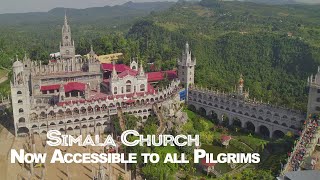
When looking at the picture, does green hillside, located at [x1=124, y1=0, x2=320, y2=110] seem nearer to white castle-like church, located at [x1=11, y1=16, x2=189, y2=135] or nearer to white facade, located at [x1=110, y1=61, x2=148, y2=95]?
white facade, located at [x1=110, y1=61, x2=148, y2=95]

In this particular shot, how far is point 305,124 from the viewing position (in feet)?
176

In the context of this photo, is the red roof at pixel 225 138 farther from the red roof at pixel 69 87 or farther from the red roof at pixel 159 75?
the red roof at pixel 69 87

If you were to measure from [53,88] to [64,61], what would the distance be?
6102 mm

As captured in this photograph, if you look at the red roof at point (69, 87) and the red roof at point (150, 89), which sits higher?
the red roof at point (69, 87)

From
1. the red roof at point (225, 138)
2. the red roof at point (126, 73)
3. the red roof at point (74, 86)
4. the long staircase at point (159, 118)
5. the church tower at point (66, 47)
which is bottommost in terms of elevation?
the red roof at point (225, 138)

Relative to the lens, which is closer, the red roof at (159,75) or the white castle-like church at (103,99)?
the white castle-like church at (103,99)

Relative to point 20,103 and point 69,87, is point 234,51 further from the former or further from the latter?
point 20,103

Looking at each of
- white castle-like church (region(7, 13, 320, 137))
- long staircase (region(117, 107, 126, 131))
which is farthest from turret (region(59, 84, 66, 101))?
long staircase (region(117, 107, 126, 131))

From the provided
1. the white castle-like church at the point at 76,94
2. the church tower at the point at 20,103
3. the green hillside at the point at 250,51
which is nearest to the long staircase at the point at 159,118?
the white castle-like church at the point at 76,94

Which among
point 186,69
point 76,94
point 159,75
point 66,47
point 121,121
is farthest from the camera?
point 159,75

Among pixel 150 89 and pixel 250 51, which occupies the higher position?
pixel 250 51

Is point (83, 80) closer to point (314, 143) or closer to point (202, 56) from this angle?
point (314, 143)

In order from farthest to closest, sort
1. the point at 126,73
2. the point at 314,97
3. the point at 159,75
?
the point at 159,75 → the point at 126,73 → the point at 314,97

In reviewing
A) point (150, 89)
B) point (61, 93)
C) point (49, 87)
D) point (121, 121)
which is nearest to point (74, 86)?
point (61, 93)
